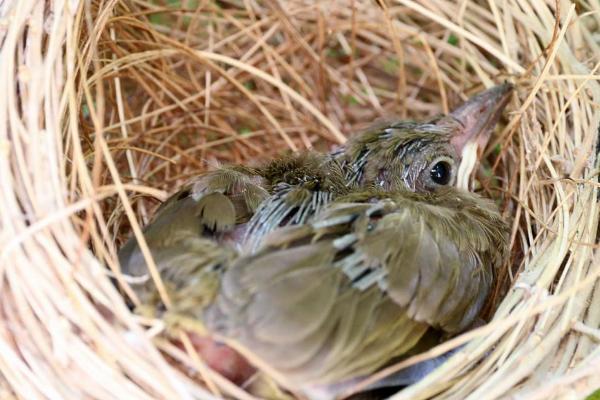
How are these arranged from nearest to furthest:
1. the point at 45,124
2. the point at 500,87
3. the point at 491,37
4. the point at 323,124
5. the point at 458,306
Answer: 1. the point at 45,124
2. the point at 458,306
3. the point at 500,87
4. the point at 491,37
5. the point at 323,124

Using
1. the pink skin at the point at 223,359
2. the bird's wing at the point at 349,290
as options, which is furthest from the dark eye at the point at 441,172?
the pink skin at the point at 223,359

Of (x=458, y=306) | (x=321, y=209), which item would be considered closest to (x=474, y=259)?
(x=458, y=306)

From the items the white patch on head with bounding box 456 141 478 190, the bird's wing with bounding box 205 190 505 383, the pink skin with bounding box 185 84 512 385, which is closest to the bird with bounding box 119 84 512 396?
the bird's wing with bounding box 205 190 505 383

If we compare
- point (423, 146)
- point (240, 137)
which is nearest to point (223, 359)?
point (423, 146)

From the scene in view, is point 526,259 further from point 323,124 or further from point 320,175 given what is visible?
point 323,124

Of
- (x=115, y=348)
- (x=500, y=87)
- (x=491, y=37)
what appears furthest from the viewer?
(x=491, y=37)
